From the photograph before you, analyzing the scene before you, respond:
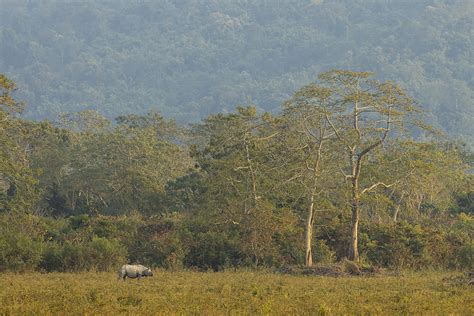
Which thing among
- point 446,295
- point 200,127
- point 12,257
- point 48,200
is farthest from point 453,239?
point 200,127

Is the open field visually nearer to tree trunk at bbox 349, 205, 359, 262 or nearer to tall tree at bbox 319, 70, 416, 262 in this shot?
tree trunk at bbox 349, 205, 359, 262

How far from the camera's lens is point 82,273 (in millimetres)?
31641

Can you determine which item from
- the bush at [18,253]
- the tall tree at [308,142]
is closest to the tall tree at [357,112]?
the tall tree at [308,142]

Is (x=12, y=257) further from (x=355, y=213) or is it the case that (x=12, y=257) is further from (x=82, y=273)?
(x=355, y=213)

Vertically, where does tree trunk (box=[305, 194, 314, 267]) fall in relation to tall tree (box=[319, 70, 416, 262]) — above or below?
below

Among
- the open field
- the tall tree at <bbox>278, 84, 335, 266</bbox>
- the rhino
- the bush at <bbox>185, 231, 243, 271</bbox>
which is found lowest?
the open field

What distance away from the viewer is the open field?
19094 millimetres

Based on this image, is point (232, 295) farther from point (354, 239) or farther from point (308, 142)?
point (354, 239)

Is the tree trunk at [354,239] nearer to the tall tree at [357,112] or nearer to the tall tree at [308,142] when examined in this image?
the tall tree at [357,112]

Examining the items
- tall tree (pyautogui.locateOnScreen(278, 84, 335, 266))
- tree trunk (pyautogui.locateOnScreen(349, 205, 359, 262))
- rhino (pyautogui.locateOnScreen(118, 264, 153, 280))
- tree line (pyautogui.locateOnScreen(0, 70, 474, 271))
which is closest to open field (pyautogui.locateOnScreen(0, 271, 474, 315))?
rhino (pyautogui.locateOnScreen(118, 264, 153, 280))

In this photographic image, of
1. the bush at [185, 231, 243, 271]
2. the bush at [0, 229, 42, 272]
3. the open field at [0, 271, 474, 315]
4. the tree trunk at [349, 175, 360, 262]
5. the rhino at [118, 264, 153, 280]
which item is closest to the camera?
the open field at [0, 271, 474, 315]

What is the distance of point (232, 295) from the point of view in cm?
2280

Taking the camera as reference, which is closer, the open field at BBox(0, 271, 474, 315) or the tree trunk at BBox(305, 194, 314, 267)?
the open field at BBox(0, 271, 474, 315)

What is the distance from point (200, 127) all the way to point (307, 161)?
4959 cm
